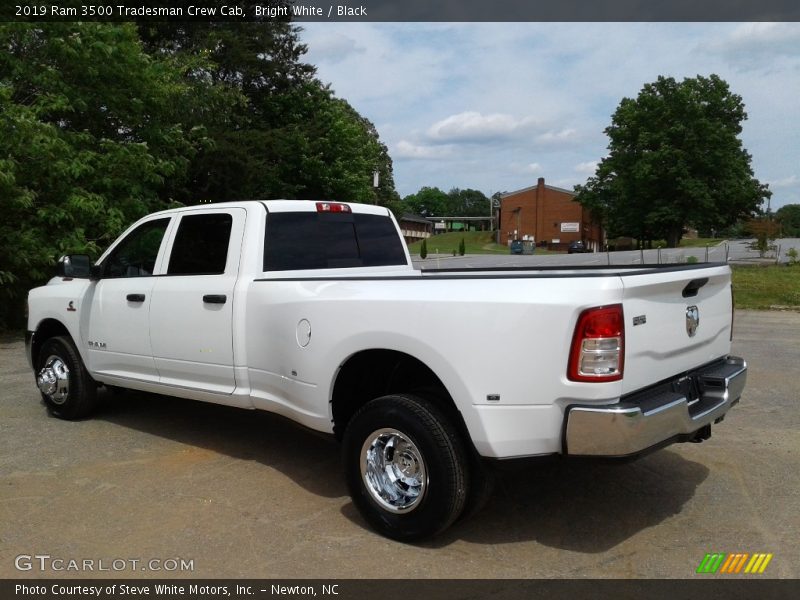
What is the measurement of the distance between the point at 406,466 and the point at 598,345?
1.23m

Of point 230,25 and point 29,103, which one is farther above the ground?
point 230,25

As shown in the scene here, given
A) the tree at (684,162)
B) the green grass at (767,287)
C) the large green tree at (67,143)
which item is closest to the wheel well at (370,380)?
the large green tree at (67,143)

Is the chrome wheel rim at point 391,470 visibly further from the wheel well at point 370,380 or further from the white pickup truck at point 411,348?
the wheel well at point 370,380

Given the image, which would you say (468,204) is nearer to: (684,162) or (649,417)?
(684,162)

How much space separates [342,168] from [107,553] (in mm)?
29584

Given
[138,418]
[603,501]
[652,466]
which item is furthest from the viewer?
[138,418]

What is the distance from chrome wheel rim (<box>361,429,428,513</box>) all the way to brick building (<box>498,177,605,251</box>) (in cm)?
8208

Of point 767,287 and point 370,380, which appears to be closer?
point 370,380

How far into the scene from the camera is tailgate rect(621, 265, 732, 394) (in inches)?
135

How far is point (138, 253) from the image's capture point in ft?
19.4

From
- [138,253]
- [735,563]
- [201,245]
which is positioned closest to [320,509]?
[201,245]

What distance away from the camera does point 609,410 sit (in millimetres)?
3271
